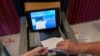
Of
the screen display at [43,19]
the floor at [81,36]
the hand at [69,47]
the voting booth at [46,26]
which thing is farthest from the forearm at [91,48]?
the floor at [81,36]

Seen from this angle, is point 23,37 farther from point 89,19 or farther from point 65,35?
point 89,19

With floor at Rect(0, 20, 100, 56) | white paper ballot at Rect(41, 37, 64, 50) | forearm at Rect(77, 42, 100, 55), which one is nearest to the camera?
forearm at Rect(77, 42, 100, 55)

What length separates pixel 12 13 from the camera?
1.40 metres

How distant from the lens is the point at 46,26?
46.0 inches

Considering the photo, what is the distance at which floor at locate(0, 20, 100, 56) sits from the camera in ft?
4.84

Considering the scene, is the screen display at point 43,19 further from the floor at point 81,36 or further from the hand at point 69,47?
the floor at point 81,36

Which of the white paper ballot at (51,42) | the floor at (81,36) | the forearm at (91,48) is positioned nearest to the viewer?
the forearm at (91,48)

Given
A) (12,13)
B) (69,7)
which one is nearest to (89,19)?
(69,7)

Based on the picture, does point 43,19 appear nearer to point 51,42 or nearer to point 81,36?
point 51,42

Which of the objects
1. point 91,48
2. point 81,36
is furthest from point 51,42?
point 81,36

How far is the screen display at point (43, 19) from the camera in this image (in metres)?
1.09

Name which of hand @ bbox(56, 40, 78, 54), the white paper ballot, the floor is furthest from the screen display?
the floor

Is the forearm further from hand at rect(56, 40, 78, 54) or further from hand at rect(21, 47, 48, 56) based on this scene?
hand at rect(21, 47, 48, 56)

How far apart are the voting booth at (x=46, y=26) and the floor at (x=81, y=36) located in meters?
0.34
